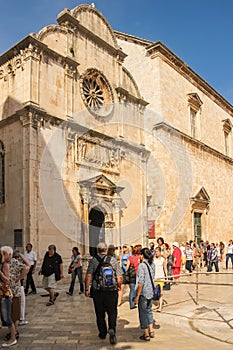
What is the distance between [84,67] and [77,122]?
8.66 feet

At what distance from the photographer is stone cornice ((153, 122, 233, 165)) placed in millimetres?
19641

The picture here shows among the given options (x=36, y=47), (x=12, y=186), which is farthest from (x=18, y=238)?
(x=36, y=47)

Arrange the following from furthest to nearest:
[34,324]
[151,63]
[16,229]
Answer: [151,63]
[16,229]
[34,324]

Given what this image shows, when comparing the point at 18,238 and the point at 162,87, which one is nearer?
the point at 18,238

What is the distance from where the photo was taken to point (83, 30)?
15.6m

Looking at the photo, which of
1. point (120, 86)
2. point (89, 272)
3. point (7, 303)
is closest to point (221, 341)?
point (89, 272)

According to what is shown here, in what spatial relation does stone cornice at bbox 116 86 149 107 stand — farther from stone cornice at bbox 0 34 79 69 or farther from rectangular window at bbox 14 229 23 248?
rectangular window at bbox 14 229 23 248

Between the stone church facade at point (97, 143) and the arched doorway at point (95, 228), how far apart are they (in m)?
0.04

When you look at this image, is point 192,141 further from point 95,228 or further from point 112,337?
point 112,337

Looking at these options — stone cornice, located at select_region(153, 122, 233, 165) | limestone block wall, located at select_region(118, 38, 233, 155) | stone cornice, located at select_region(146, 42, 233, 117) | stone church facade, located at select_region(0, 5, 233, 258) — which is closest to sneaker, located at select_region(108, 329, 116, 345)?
stone church facade, located at select_region(0, 5, 233, 258)

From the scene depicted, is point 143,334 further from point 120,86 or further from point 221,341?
point 120,86

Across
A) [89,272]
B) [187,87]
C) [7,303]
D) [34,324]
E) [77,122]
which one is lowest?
[34,324]

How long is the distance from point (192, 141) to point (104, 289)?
693 inches

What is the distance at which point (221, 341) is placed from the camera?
5.70m
